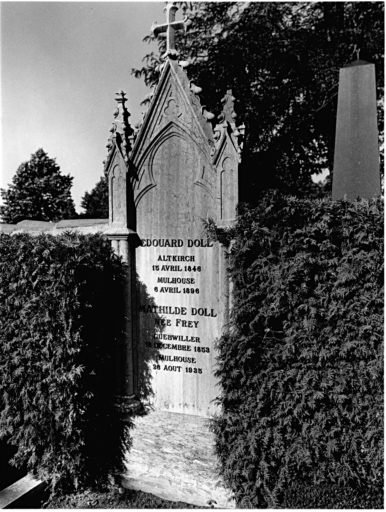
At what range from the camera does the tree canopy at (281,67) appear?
1398cm

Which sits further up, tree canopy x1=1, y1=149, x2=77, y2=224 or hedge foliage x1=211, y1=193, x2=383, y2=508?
tree canopy x1=1, y1=149, x2=77, y2=224

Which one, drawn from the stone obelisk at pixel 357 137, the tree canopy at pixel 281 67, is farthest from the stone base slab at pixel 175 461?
the tree canopy at pixel 281 67

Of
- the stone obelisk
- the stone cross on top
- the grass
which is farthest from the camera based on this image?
the stone obelisk

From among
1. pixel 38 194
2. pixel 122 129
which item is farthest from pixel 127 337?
pixel 38 194

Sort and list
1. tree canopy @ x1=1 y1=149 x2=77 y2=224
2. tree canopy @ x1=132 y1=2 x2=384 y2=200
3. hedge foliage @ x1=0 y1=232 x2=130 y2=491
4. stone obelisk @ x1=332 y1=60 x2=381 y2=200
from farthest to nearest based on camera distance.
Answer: tree canopy @ x1=1 y1=149 x2=77 y2=224
tree canopy @ x1=132 y1=2 x2=384 y2=200
stone obelisk @ x1=332 y1=60 x2=381 y2=200
hedge foliage @ x1=0 y1=232 x2=130 y2=491

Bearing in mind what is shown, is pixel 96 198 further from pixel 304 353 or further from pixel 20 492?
pixel 304 353

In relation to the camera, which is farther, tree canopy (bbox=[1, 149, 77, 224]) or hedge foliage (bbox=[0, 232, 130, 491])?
tree canopy (bbox=[1, 149, 77, 224])

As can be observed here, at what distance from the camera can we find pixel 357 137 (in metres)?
6.46

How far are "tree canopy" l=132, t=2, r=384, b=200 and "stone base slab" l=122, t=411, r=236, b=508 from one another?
9.72 metres

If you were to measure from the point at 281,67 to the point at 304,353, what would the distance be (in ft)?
43.0

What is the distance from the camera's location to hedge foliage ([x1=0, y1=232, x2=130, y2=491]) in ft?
16.2

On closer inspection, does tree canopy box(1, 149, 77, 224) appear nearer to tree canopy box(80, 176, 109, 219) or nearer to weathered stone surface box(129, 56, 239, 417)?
tree canopy box(80, 176, 109, 219)

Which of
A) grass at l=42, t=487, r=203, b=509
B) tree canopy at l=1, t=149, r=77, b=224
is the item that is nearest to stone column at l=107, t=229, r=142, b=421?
grass at l=42, t=487, r=203, b=509

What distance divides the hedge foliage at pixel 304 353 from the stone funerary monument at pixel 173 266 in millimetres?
447
